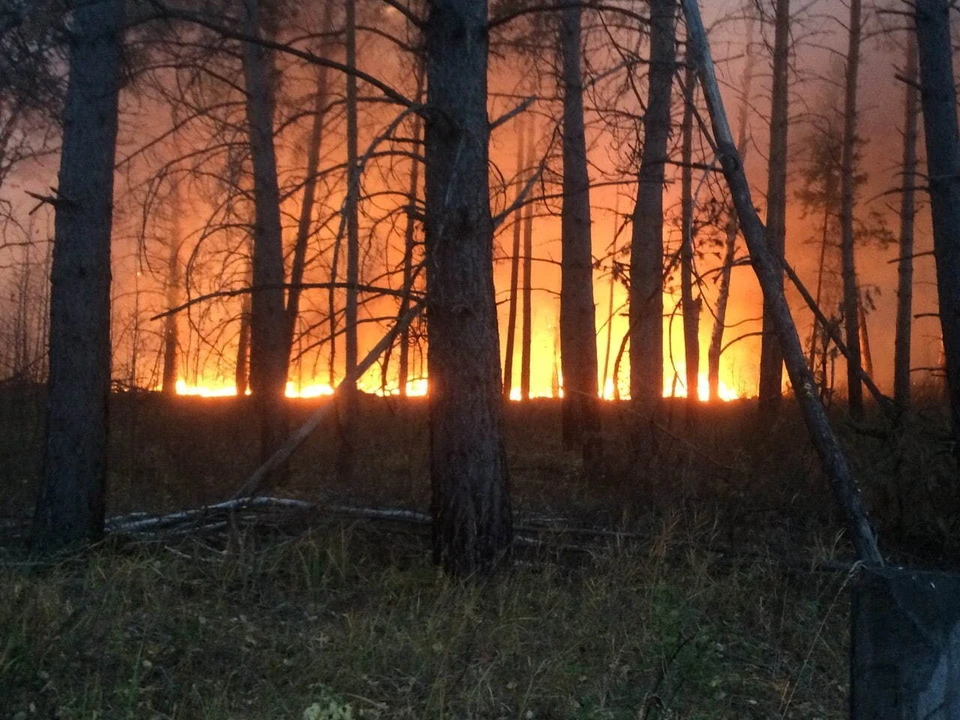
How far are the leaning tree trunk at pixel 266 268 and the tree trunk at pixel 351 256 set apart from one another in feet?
2.76

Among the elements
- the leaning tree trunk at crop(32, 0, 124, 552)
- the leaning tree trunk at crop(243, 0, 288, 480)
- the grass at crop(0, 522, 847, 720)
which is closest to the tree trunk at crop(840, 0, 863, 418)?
the leaning tree trunk at crop(243, 0, 288, 480)

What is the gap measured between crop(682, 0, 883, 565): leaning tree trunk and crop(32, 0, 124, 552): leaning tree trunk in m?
4.62

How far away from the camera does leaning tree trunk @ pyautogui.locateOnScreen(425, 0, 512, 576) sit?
7.53m

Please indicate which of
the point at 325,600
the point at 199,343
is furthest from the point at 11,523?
the point at 325,600

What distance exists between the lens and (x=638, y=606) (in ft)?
22.7

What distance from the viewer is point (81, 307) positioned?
8031 millimetres

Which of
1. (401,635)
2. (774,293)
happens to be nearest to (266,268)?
(774,293)

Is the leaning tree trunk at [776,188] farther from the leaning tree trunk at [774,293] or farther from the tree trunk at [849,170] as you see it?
the leaning tree trunk at [774,293]

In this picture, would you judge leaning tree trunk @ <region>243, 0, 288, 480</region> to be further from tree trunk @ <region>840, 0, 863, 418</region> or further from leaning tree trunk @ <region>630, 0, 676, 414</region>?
tree trunk @ <region>840, 0, 863, 418</region>

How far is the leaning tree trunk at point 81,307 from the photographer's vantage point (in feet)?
26.3

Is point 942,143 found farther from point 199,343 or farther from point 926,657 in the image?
point 926,657

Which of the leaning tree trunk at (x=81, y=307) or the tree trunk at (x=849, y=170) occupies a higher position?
the tree trunk at (x=849, y=170)

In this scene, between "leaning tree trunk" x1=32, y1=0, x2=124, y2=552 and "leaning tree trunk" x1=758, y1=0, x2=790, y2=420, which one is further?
"leaning tree trunk" x1=758, y1=0, x2=790, y2=420

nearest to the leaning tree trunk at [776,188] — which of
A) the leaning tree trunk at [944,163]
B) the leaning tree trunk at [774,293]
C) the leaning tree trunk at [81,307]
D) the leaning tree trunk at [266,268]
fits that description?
the leaning tree trunk at [944,163]
